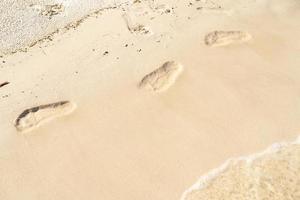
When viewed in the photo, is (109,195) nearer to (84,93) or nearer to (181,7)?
(84,93)

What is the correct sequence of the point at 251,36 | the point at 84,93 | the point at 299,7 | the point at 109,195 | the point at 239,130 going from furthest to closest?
the point at 299,7 → the point at 251,36 → the point at 84,93 → the point at 239,130 → the point at 109,195

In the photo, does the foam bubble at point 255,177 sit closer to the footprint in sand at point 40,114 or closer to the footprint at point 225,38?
the footprint at point 225,38

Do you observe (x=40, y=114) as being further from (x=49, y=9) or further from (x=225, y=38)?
(x=225, y=38)

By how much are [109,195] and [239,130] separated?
218 inches

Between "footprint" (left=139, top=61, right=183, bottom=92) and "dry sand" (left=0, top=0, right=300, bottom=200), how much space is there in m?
0.10

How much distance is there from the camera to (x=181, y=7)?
2314 centimetres

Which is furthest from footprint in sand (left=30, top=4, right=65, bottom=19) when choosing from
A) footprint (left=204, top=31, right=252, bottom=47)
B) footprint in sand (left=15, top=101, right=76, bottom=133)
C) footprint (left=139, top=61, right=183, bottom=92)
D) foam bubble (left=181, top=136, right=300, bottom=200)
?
foam bubble (left=181, top=136, right=300, bottom=200)

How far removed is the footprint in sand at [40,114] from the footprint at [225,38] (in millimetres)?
6925

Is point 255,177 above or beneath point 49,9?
beneath

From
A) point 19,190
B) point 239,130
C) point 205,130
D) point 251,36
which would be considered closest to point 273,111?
point 239,130

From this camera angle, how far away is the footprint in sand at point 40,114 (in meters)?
18.5

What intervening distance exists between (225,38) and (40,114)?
8883 mm

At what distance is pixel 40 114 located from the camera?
742 inches

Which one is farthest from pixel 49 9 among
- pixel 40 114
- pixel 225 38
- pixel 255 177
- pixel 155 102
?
pixel 255 177
